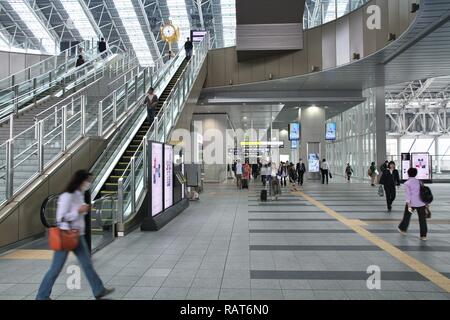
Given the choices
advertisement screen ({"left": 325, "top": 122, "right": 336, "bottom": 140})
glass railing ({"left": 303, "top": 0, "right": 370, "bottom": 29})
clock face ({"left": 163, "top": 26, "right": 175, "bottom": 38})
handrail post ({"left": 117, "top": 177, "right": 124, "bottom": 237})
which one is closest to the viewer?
handrail post ({"left": 117, "top": 177, "right": 124, "bottom": 237})

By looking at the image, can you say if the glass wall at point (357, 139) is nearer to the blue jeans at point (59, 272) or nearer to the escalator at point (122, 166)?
the escalator at point (122, 166)

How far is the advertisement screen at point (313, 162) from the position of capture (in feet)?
86.3

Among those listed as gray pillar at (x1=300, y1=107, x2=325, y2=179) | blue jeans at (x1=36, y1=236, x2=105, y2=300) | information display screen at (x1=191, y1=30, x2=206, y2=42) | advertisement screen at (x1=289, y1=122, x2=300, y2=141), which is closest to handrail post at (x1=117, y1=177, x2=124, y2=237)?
blue jeans at (x1=36, y1=236, x2=105, y2=300)

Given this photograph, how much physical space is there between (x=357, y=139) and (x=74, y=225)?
99.7 ft

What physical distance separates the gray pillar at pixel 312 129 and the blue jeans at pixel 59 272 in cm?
2317

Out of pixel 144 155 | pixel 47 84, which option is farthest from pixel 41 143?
pixel 47 84

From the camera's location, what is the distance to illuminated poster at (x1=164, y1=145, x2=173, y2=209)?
9955mm

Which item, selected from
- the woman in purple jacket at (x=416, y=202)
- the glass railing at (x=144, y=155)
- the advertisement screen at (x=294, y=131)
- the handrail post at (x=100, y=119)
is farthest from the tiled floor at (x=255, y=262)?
the advertisement screen at (x=294, y=131)

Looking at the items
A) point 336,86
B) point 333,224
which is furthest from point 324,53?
point 333,224

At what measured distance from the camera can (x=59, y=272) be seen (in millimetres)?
4027

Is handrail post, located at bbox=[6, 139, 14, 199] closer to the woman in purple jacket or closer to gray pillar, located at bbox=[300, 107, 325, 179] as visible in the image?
the woman in purple jacket

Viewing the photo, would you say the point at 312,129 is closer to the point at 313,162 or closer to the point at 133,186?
the point at 313,162

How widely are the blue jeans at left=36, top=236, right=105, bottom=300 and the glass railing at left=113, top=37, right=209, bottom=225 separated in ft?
12.5
